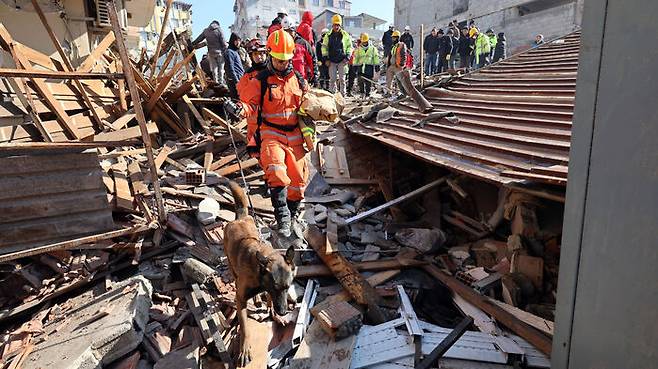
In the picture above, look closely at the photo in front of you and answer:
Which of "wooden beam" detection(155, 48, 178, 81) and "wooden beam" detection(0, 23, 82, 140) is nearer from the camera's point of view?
"wooden beam" detection(0, 23, 82, 140)

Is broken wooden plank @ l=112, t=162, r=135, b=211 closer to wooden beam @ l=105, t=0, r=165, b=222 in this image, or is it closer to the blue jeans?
wooden beam @ l=105, t=0, r=165, b=222

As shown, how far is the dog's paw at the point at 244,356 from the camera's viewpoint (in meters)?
2.80

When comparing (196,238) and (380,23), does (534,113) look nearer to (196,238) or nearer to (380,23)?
(196,238)

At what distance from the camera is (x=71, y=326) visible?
10.6 ft

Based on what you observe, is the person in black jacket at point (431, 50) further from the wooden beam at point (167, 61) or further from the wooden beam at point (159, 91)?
the wooden beam at point (159, 91)

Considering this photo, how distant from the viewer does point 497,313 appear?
3.18m

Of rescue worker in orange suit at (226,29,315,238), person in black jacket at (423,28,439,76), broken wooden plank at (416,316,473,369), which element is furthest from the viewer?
person in black jacket at (423,28,439,76)

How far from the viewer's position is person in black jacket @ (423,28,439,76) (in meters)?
15.7

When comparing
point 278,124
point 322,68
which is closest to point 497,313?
point 278,124

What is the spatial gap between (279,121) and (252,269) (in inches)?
88.2

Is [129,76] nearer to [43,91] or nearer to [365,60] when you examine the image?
[43,91]

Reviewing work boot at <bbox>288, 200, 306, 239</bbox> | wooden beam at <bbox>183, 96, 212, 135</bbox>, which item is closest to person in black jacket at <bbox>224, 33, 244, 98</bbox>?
wooden beam at <bbox>183, 96, 212, 135</bbox>

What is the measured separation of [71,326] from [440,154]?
4374 mm

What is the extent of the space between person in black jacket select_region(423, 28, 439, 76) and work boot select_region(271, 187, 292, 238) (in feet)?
45.2
